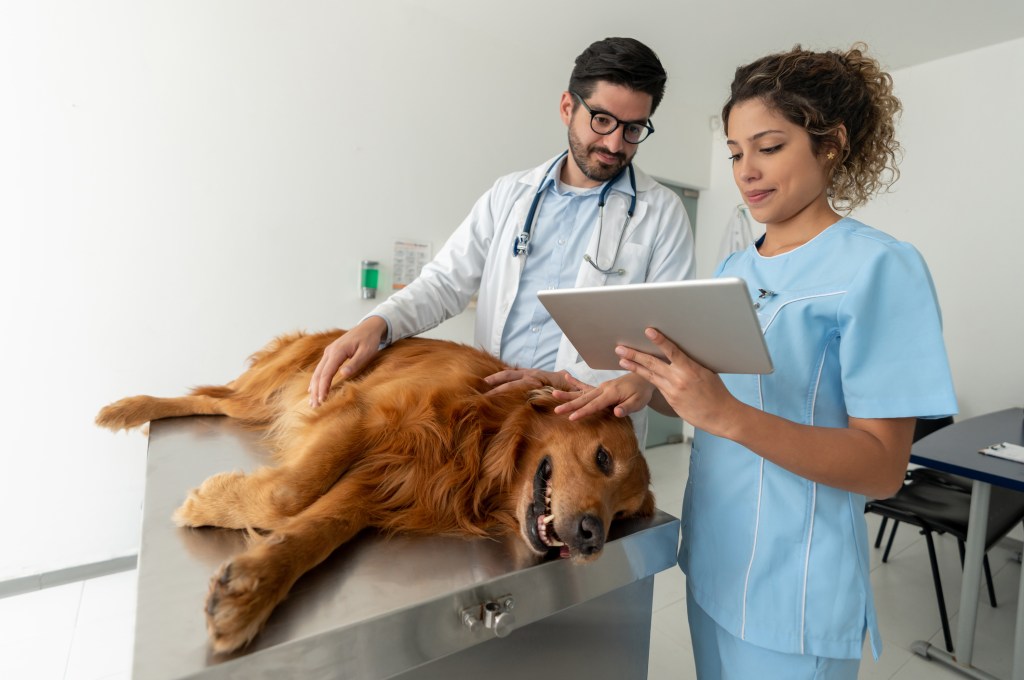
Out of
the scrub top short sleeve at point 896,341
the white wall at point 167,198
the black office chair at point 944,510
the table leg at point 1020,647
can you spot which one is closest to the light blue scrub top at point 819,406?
the scrub top short sleeve at point 896,341

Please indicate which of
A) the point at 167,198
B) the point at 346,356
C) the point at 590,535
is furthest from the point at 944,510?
the point at 167,198

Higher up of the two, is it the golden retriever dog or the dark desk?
the golden retriever dog

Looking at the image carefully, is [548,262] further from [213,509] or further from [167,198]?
[167,198]

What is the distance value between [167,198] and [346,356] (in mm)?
2361

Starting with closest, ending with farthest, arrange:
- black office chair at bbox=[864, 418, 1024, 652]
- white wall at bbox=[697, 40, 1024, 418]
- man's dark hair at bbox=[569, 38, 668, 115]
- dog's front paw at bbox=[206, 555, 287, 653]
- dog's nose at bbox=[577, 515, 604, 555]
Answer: dog's front paw at bbox=[206, 555, 287, 653] < dog's nose at bbox=[577, 515, 604, 555] < man's dark hair at bbox=[569, 38, 668, 115] < black office chair at bbox=[864, 418, 1024, 652] < white wall at bbox=[697, 40, 1024, 418]

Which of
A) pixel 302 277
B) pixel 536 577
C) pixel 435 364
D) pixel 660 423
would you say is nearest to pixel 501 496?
pixel 536 577

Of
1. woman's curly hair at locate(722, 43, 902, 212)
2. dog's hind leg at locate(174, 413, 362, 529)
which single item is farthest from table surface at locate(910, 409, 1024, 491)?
dog's hind leg at locate(174, 413, 362, 529)

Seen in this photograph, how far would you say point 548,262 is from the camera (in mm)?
2004

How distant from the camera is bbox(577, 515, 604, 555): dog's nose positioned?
108 cm

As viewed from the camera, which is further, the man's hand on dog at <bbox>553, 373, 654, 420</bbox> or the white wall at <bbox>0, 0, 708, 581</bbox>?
the white wall at <bbox>0, 0, 708, 581</bbox>

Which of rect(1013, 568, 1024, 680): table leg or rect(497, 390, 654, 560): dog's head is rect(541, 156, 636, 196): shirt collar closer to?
rect(497, 390, 654, 560): dog's head

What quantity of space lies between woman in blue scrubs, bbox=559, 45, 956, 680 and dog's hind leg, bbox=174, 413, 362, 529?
25.0 inches

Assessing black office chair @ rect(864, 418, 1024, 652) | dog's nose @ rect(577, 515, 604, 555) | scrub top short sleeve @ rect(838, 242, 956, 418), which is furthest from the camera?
black office chair @ rect(864, 418, 1024, 652)

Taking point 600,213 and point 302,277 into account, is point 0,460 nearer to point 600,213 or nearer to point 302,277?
point 302,277
